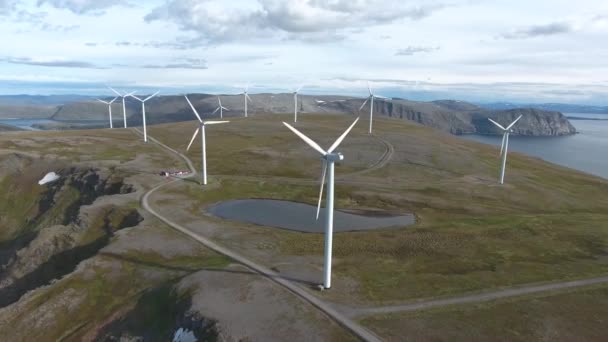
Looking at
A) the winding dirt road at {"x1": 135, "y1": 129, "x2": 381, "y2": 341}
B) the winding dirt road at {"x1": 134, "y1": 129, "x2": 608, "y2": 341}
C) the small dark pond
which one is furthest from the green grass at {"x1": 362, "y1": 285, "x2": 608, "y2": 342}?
the small dark pond

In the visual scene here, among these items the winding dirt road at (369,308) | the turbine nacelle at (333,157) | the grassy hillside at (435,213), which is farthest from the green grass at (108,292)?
the turbine nacelle at (333,157)

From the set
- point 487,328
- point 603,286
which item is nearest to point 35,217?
point 487,328

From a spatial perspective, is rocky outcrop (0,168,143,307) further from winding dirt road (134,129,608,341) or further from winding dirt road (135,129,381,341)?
winding dirt road (134,129,608,341)

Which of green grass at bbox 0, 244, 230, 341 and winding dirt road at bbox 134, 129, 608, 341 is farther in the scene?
green grass at bbox 0, 244, 230, 341

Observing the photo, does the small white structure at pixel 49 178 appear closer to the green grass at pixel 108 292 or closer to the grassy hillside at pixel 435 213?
the grassy hillside at pixel 435 213

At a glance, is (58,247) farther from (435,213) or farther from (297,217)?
(435,213)

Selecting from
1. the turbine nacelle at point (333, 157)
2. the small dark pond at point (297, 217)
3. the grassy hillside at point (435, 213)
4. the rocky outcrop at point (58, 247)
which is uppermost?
the turbine nacelle at point (333, 157)

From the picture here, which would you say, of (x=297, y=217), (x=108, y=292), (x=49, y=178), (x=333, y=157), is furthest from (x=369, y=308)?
(x=49, y=178)
